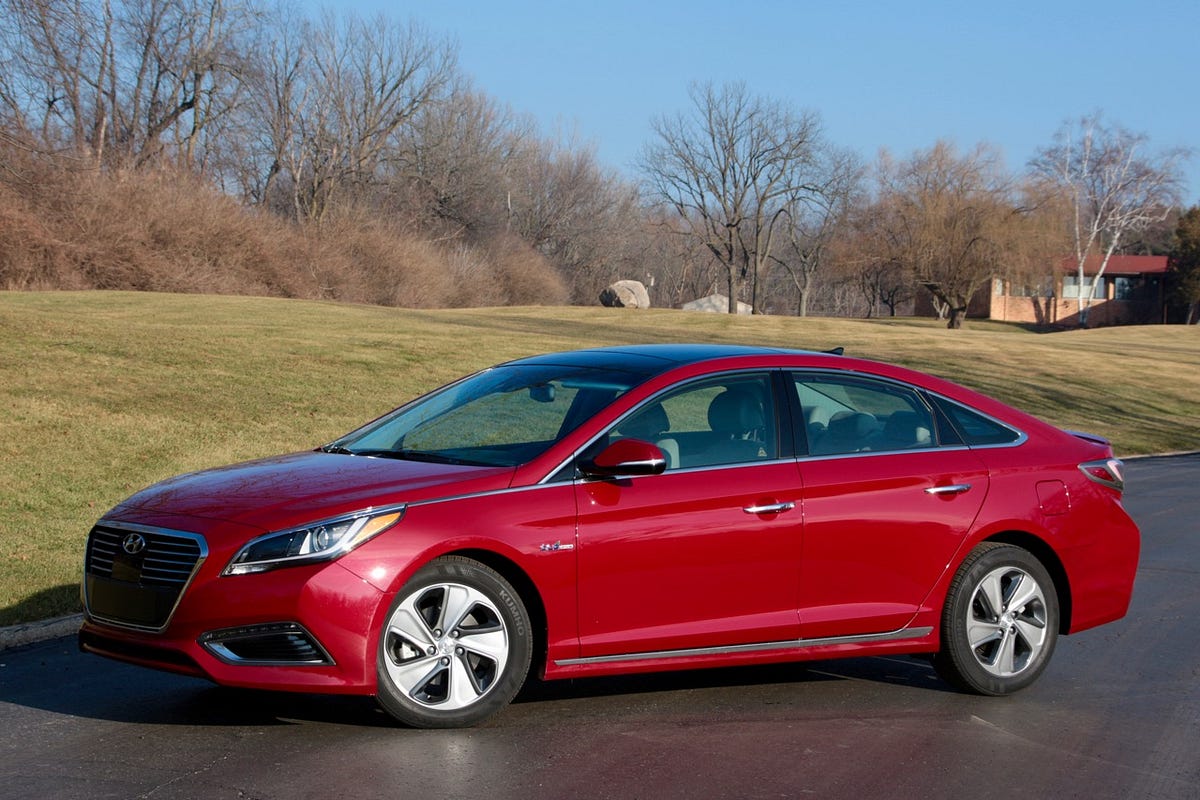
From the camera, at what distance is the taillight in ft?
23.0

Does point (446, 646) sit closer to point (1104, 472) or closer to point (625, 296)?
point (1104, 472)

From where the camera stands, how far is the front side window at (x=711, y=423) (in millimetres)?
6125

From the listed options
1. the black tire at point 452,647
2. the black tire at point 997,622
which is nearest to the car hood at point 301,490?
the black tire at point 452,647

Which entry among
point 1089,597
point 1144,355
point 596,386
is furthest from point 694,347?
point 1144,355

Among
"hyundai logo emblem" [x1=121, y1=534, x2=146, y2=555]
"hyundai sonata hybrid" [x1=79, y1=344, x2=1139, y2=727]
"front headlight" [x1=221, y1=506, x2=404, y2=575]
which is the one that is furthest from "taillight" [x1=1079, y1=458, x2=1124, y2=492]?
"hyundai logo emblem" [x1=121, y1=534, x2=146, y2=555]

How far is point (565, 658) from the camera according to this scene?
5703mm

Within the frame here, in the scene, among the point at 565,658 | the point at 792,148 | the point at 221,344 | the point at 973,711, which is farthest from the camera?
the point at 792,148

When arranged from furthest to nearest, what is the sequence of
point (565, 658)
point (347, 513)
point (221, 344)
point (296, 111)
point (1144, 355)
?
point (296, 111), point (1144, 355), point (221, 344), point (565, 658), point (347, 513)

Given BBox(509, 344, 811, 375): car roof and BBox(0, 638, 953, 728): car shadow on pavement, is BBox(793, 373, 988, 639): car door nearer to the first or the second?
BBox(509, 344, 811, 375): car roof

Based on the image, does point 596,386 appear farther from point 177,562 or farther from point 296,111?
point 296,111

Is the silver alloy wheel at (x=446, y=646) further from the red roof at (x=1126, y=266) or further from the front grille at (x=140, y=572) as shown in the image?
the red roof at (x=1126, y=266)

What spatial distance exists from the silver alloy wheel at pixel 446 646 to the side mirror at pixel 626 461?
736 millimetres

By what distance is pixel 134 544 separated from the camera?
18.0ft

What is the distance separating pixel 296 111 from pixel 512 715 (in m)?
64.0
